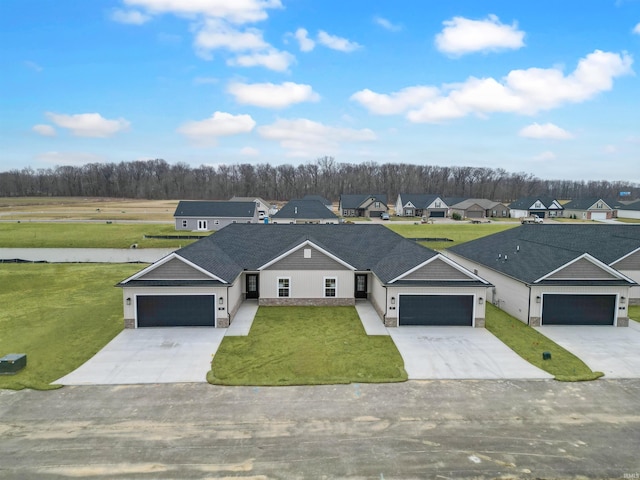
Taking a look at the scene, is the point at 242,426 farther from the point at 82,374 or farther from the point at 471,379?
the point at 471,379

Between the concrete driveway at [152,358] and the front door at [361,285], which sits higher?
the front door at [361,285]

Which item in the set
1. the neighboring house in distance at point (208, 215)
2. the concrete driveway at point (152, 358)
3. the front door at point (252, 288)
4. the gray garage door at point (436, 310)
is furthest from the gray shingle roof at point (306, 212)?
the concrete driveway at point (152, 358)

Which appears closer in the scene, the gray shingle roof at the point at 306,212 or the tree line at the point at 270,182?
the gray shingle roof at the point at 306,212

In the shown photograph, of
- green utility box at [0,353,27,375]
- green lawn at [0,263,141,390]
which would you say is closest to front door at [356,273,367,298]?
green lawn at [0,263,141,390]

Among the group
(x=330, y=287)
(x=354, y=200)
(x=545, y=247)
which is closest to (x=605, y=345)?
(x=545, y=247)

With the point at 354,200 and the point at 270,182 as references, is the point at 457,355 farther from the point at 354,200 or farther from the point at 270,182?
the point at 270,182

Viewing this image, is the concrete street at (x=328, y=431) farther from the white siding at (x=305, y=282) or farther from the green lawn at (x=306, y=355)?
the white siding at (x=305, y=282)

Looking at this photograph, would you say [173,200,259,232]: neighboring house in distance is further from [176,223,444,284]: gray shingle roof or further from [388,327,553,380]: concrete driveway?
[388,327,553,380]: concrete driveway
